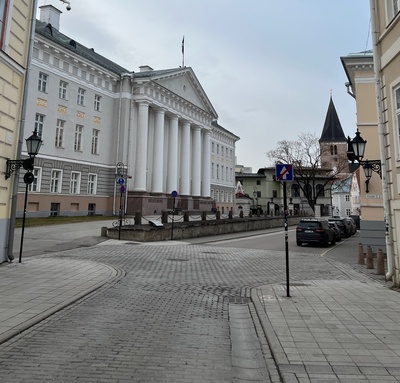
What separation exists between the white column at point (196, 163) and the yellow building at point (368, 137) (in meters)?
33.2

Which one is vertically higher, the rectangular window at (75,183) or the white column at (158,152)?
the white column at (158,152)

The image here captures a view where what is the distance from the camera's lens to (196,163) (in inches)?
2057

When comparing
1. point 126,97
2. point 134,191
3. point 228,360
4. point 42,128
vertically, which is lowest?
point 228,360

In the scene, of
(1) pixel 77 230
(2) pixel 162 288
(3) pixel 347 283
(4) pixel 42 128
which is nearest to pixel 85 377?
(2) pixel 162 288

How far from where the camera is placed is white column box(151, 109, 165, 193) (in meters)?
42.8

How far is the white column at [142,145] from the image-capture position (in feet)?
132

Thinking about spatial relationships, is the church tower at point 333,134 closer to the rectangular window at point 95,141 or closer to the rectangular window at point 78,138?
the rectangular window at point 95,141

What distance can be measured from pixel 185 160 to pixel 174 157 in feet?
10.1

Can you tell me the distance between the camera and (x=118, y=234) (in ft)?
69.6

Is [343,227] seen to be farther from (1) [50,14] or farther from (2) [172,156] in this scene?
(1) [50,14]

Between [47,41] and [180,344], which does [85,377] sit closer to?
[180,344]

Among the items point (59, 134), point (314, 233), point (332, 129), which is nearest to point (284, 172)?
point (314, 233)

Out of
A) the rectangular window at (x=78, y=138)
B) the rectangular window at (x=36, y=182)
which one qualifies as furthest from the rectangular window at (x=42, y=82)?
the rectangular window at (x=36, y=182)

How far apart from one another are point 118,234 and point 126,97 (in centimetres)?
2401
